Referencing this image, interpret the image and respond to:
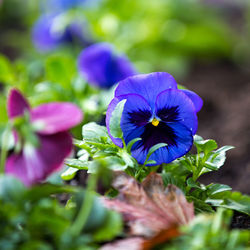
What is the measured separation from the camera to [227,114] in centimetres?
250

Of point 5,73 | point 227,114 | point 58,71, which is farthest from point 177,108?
point 227,114

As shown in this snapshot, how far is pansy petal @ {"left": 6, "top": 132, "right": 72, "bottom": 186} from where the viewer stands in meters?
0.80

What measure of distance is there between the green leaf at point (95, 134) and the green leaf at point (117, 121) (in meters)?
0.08

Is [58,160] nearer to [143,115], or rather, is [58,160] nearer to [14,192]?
[14,192]

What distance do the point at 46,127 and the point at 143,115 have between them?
0.76ft

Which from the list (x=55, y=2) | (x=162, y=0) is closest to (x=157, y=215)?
(x=55, y=2)

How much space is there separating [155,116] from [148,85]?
2.6 inches

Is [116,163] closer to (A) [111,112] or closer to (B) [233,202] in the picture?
(A) [111,112]

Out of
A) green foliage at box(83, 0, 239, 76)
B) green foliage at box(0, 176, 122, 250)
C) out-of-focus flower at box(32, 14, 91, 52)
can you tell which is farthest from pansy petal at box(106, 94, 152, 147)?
green foliage at box(83, 0, 239, 76)

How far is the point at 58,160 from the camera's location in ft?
2.65

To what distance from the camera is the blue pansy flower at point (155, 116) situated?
0.92 meters

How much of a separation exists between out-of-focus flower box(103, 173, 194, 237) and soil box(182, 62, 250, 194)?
0.75 m

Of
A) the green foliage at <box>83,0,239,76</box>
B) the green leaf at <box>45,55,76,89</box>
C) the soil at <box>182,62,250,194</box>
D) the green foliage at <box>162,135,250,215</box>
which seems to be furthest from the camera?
the green foliage at <box>83,0,239,76</box>

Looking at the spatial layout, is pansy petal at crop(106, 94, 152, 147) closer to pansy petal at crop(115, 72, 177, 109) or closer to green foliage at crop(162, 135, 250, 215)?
pansy petal at crop(115, 72, 177, 109)
